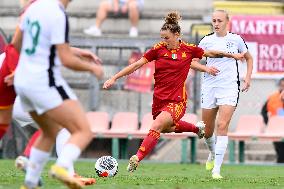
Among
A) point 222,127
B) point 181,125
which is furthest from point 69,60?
point 222,127

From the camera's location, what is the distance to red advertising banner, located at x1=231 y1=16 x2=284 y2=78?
74.9ft

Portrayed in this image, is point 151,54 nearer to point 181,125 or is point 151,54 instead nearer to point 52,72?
point 181,125

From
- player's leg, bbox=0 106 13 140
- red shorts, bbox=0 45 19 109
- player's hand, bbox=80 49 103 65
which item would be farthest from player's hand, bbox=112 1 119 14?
player's hand, bbox=80 49 103 65

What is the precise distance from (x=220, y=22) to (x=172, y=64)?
3.33ft

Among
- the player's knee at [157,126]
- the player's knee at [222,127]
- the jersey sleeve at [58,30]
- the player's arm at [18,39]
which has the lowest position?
the player's knee at [222,127]

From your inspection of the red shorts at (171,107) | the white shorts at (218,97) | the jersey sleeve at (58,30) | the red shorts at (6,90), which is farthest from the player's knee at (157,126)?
the jersey sleeve at (58,30)

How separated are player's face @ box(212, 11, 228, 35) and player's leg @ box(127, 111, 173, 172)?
1513 mm

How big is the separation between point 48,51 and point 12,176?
4799mm

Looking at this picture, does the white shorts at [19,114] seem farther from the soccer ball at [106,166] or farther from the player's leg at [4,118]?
the player's leg at [4,118]

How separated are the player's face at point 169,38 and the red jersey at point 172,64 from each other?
0.08 m

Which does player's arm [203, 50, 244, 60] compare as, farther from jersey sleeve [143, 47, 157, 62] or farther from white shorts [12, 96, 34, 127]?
white shorts [12, 96, 34, 127]

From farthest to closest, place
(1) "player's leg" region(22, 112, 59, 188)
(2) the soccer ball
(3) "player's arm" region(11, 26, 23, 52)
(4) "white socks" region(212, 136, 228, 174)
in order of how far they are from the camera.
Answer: (4) "white socks" region(212, 136, 228, 174)
(2) the soccer ball
(3) "player's arm" region(11, 26, 23, 52)
(1) "player's leg" region(22, 112, 59, 188)

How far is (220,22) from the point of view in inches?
575

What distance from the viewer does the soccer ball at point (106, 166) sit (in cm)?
1350
